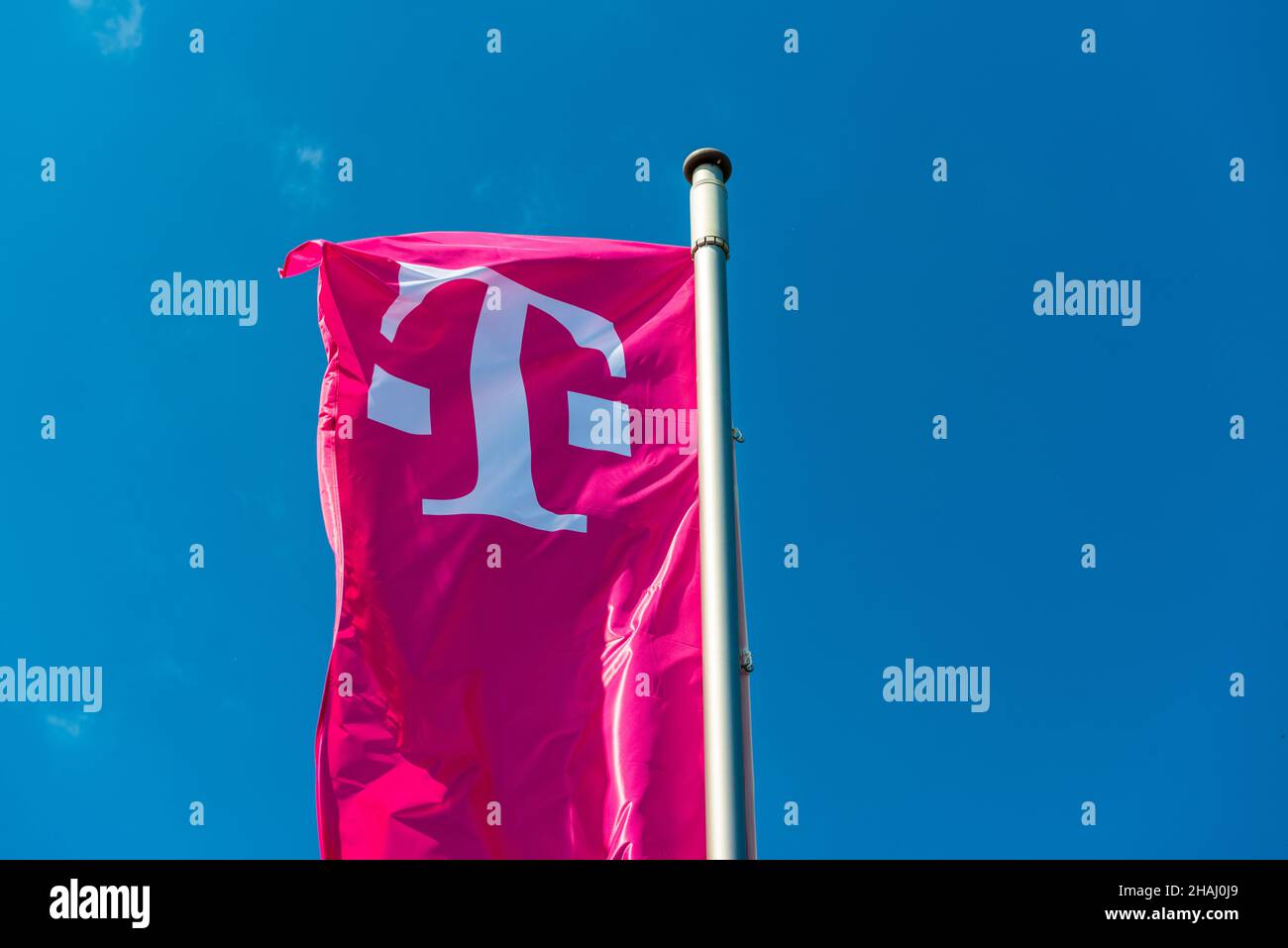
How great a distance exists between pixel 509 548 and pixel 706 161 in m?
2.67

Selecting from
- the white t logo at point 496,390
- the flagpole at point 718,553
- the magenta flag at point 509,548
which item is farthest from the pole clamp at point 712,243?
the white t logo at point 496,390

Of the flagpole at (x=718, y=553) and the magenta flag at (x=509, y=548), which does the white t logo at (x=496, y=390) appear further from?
the flagpole at (x=718, y=553)

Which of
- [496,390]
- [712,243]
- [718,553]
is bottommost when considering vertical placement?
[718,553]

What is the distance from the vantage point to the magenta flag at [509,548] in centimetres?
636

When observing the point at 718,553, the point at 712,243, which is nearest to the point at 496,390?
the point at 712,243

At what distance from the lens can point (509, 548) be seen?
699 centimetres

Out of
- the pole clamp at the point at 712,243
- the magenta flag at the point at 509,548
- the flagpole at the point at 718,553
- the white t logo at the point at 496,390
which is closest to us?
the flagpole at the point at 718,553

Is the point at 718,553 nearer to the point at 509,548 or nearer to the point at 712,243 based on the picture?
the point at 509,548

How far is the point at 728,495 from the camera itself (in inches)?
245

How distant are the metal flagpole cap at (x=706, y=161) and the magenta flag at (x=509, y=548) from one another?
615mm

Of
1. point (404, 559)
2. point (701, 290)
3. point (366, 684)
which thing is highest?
point (701, 290)
